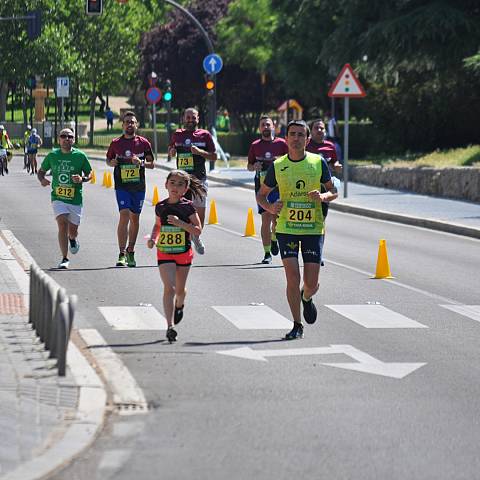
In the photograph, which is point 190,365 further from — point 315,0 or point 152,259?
point 315,0

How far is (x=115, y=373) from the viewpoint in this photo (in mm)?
10352

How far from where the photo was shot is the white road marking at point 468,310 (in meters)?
14.4

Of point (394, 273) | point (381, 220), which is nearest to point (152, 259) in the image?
point (394, 273)

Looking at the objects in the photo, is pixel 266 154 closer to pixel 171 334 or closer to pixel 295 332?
pixel 295 332

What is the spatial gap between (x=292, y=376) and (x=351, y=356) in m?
1.11

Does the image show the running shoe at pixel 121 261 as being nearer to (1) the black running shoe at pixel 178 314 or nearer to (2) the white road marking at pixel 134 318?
(2) the white road marking at pixel 134 318

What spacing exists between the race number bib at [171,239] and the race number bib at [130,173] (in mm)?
5972

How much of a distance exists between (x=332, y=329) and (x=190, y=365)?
2.45m

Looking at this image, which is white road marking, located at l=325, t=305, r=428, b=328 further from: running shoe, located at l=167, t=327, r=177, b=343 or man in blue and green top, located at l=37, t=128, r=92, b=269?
man in blue and green top, located at l=37, t=128, r=92, b=269

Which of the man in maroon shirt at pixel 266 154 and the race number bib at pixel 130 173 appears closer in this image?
the race number bib at pixel 130 173

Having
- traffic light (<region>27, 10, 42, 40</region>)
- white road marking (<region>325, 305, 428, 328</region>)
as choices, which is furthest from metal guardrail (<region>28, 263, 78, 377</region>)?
traffic light (<region>27, 10, 42, 40</region>)

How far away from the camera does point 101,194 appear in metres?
36.9

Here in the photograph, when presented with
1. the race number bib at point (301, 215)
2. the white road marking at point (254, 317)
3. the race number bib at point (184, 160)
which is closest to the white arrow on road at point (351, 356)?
the race number bib at point (301, 215)

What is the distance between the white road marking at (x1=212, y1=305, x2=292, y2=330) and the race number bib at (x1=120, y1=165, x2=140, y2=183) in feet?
13.8
